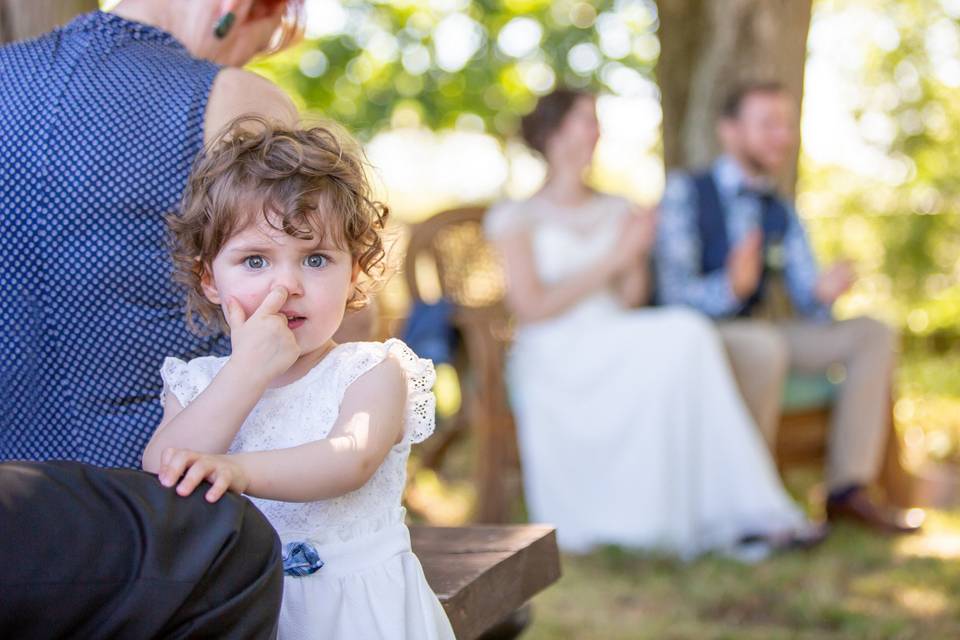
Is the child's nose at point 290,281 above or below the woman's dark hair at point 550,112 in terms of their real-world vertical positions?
below

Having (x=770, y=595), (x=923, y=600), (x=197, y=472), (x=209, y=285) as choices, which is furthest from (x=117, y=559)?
(x=923, y=600)

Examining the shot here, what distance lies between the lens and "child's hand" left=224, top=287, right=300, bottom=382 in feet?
4.58

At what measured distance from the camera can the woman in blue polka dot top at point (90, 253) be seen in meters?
1.62

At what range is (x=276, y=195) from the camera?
4.80 feet

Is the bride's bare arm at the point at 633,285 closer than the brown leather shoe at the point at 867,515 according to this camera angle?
No

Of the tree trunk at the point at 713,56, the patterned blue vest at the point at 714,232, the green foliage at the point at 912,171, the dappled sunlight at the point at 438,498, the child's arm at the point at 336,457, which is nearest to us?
the child's arm at the point at 336,457

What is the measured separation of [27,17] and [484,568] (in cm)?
162

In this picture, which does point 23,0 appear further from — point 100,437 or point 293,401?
point 293,401

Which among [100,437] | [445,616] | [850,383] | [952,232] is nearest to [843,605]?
[850,383]

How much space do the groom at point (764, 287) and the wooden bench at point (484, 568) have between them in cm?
256

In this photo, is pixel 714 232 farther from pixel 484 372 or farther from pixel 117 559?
pixel 117 559

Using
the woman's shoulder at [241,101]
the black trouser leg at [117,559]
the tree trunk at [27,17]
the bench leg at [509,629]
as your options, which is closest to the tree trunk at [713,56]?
the tree trunk at [27,17]

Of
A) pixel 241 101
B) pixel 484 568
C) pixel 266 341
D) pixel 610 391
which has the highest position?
pixel 241 101

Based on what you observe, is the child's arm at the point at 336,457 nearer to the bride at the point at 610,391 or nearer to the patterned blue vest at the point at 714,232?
the bride at the point at 610,391
